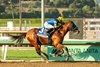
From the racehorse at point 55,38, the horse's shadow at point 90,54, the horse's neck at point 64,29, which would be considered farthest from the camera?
the horse's shadow at point 90,54

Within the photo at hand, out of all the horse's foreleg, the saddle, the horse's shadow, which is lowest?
the horse's shadow

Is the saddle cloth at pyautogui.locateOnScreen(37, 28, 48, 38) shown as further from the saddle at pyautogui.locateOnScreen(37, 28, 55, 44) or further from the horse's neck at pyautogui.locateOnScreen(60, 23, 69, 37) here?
the horse's neck at pyautogui.locateOnScreen(60, 23, 69, 37)

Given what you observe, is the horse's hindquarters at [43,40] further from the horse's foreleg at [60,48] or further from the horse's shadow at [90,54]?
the horse's shadow at [90,54]

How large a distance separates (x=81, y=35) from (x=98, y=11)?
30.8m

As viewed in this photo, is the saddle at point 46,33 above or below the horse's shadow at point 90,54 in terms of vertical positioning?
above

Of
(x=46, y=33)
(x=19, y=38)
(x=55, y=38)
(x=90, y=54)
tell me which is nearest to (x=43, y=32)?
(x=46, y=33)

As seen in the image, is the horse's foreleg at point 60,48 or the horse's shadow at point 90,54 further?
the horse's shadow at point 90,54

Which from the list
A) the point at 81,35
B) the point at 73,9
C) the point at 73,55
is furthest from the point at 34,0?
the point at 73,55

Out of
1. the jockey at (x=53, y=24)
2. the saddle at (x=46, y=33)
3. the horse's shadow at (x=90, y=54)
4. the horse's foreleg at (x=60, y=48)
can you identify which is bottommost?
the horse's shadow at (x=90, y=54)

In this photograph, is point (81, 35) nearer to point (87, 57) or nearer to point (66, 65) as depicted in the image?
point (87, 57)

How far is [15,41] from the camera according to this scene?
41.5ft

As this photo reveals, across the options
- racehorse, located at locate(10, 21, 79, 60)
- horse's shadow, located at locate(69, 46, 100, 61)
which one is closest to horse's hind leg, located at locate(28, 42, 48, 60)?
racehorse, located at locate(10, 21, 79, 60)

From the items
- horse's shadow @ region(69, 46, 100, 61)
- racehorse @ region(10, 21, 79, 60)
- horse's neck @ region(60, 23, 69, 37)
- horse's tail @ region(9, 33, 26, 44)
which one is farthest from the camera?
horse's tail @ region(9, 33, 26, 44)

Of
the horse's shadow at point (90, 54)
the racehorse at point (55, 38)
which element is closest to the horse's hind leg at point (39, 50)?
the racehorse at point (55, 38)
